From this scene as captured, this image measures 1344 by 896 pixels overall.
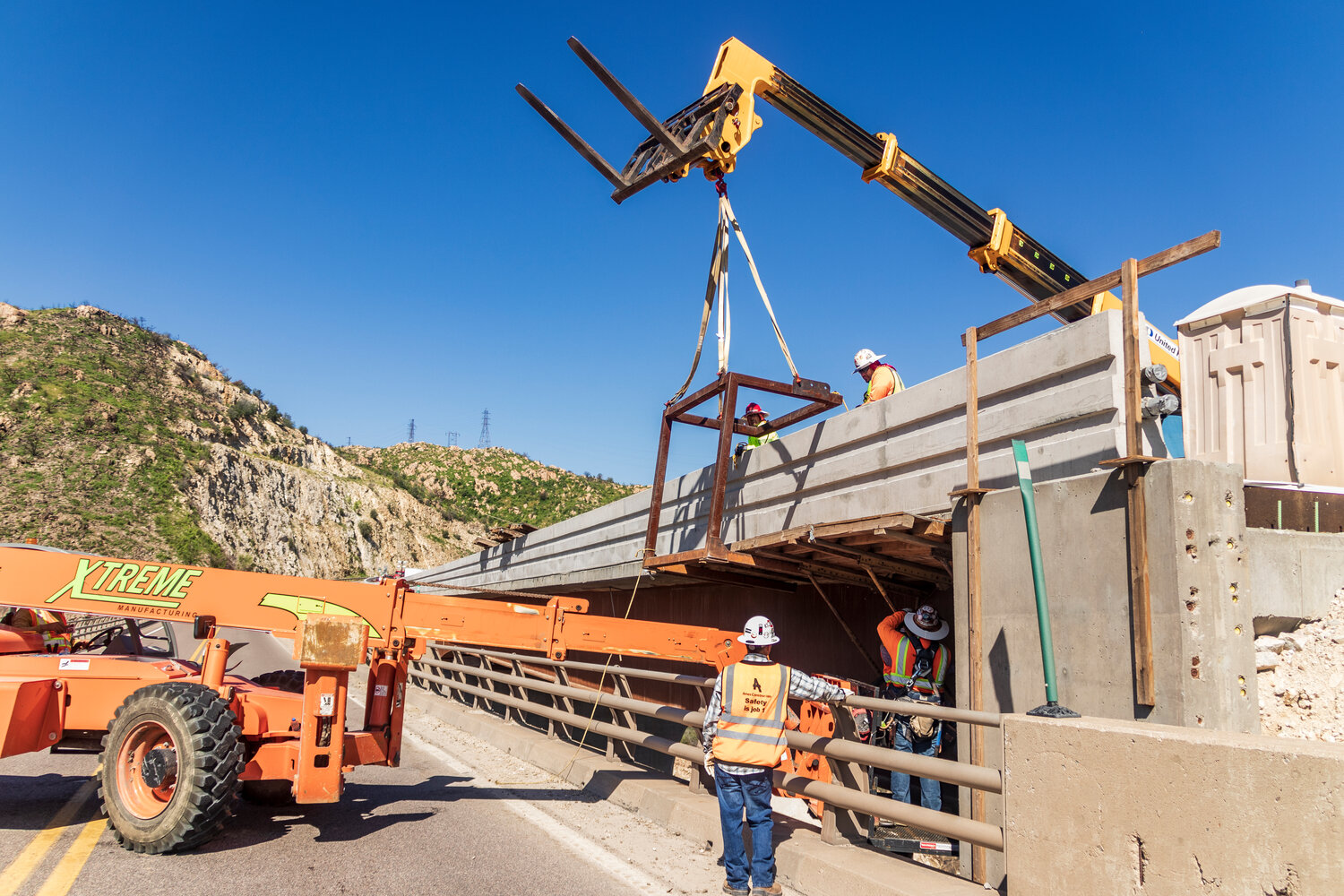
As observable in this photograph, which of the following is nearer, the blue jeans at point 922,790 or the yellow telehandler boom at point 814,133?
the blue jeans at point 922,790

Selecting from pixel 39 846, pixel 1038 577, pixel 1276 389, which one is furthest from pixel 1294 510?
pixel 39 846

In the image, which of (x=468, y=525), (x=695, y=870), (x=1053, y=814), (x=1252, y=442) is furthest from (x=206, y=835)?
(x=468, y=525)

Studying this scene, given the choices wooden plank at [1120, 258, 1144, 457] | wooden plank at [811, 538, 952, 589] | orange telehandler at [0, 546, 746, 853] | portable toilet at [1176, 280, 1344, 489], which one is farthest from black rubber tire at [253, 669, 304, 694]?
portable toilet at [1176, 280, 1344, 489]

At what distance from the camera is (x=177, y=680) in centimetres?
680

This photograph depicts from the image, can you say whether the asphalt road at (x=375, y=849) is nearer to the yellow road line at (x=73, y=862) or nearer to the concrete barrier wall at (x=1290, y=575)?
the yellow road line at (x=73, y=862)

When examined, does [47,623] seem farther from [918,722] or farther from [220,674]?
[918,722]

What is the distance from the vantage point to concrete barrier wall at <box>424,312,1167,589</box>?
553cm

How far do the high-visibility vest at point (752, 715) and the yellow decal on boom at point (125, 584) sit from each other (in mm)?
4144

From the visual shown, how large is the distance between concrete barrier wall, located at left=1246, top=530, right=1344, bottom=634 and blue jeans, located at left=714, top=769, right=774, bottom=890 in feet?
10.4

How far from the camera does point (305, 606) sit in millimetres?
6734

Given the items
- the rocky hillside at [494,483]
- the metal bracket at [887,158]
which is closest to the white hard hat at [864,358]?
the metal bracket at [887,158]

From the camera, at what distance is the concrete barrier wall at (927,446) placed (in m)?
5.53

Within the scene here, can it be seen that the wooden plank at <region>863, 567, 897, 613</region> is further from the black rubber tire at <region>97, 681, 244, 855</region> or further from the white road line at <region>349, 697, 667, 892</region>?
the black rubber tire at <region>97, 681, 244, 855</region>

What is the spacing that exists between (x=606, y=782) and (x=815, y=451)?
3.67 metres
